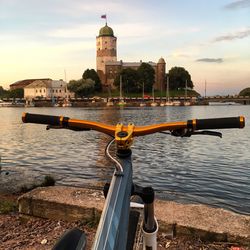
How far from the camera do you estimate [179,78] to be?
186 metres

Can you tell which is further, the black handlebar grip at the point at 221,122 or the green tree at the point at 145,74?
the green tree at the point at 145,74

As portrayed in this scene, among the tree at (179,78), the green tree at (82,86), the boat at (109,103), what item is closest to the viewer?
the boat at (109,103)

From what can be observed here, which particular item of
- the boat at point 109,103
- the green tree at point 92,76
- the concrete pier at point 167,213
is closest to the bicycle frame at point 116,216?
the concrete pier at point 167,213

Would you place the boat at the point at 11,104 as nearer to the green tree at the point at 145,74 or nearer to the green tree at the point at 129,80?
the green tree at the point at 129,80

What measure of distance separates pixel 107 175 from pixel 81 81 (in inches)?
6083

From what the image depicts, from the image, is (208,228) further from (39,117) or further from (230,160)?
(230,160)

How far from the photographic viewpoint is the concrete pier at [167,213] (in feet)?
18.0

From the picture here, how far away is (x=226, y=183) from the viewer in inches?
588

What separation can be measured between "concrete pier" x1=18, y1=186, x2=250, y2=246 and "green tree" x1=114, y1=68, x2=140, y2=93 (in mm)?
166107

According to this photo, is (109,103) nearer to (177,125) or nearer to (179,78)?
(179,78)

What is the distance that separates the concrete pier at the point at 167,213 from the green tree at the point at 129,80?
166107mm

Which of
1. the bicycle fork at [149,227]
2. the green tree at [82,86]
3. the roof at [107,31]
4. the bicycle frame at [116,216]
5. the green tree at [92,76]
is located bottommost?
the bicycle fork at [149,227]

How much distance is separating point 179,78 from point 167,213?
605ft

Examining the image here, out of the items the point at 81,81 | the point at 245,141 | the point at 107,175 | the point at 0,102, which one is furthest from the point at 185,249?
the point at 0,102
